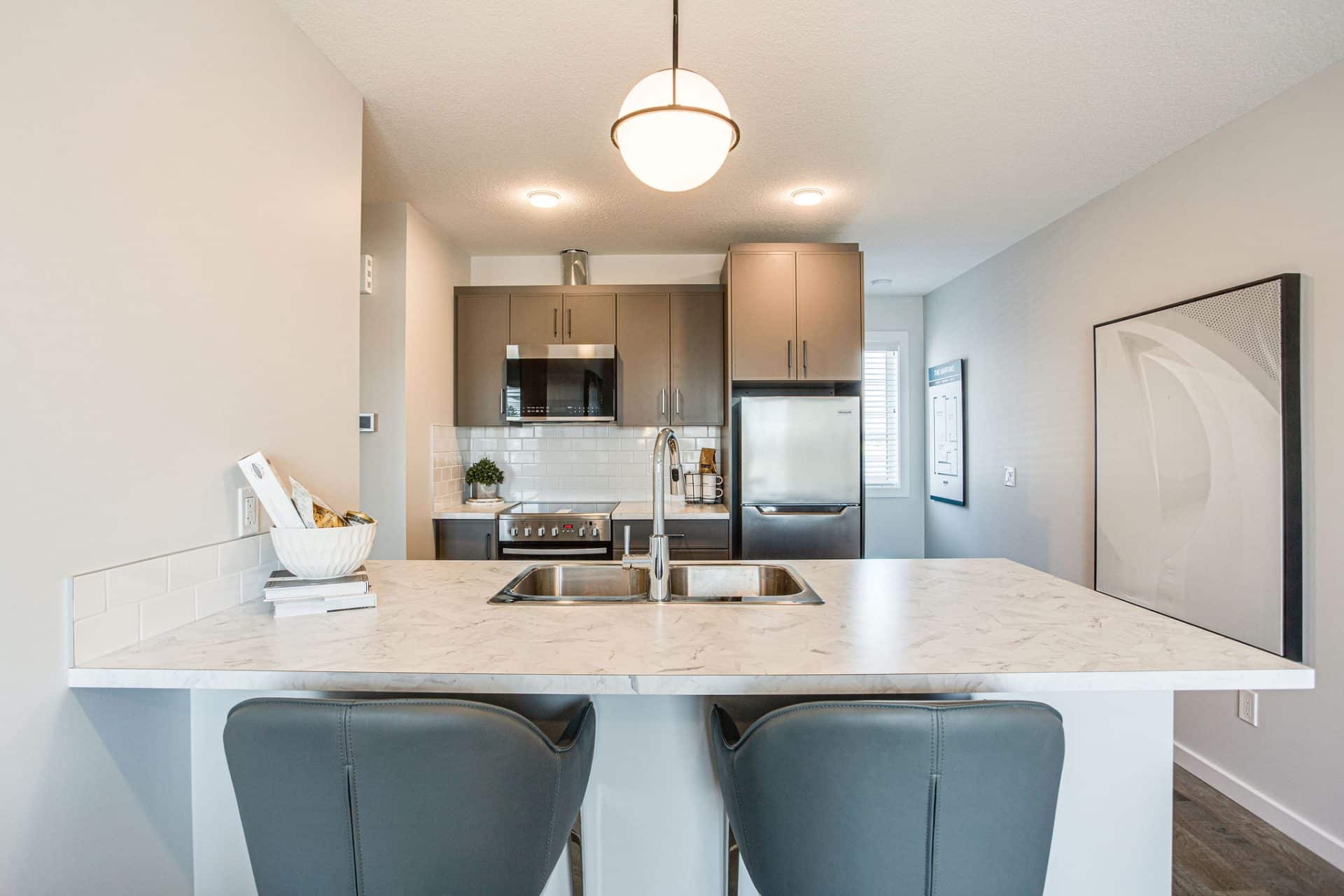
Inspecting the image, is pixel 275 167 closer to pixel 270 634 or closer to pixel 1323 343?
pixel 270 634

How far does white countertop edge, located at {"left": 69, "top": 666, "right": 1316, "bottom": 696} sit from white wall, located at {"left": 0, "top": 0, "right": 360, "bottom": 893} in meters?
0.30

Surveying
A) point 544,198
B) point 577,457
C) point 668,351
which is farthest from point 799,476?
point 544,198

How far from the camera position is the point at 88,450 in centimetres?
114

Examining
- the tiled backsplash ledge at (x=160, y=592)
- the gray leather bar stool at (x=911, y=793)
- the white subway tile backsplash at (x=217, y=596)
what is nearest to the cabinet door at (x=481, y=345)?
the tiled backsplash ledge at (x=160, y=592)

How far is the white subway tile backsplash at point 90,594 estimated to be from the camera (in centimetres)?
112

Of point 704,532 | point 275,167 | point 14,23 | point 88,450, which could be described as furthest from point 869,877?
point 704,532

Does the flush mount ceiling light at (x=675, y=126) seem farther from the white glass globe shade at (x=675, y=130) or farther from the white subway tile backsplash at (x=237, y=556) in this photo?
the white subway tile backsplash at (x=237, y=556)

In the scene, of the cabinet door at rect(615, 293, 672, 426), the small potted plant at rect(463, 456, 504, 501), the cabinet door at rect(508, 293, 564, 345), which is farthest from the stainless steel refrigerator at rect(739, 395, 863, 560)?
the small potted plant at rect(463, 456, 504, 501)

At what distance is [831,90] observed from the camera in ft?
7.02

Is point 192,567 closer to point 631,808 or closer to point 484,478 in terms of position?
point 631,808

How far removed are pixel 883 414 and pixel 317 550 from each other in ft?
14.6

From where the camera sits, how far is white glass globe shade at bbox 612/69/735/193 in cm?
134

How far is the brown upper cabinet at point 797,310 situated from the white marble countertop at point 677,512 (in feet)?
2.55

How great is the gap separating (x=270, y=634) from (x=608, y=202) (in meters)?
2.49
